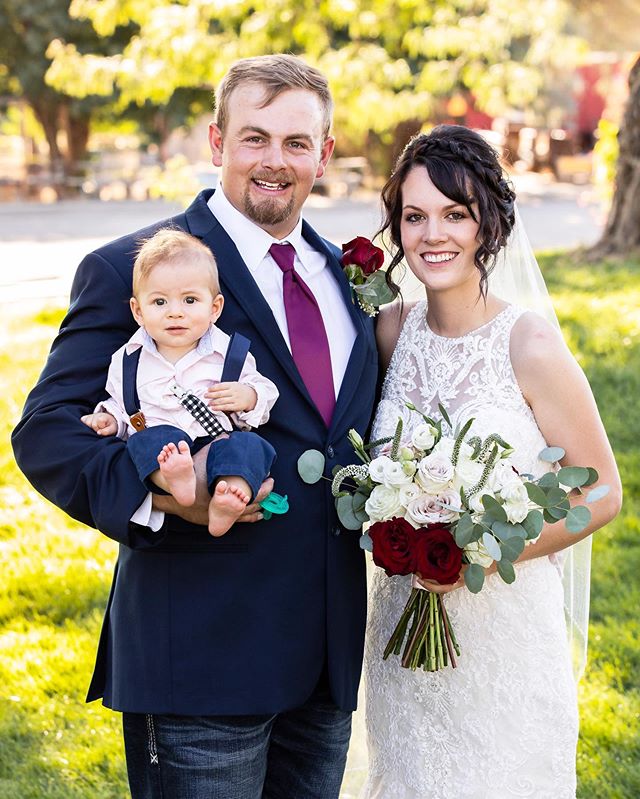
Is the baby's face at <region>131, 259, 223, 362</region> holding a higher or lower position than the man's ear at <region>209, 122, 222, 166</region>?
lower

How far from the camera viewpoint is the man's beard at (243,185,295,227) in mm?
3135

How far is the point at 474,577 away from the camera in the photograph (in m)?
2.76

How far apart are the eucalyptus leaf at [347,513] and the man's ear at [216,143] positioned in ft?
3.78

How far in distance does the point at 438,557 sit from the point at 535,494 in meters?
0.30

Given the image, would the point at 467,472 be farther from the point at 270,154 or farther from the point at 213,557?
the point at 270,154

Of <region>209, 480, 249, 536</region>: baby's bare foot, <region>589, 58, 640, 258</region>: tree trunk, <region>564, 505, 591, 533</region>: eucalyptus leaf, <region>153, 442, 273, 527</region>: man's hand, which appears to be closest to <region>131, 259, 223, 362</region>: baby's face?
<region>153, 442, 273, 527</region>: man's hand

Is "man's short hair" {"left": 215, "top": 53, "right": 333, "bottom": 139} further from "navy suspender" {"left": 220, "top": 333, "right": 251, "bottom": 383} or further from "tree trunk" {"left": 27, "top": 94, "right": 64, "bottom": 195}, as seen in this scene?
"tree trunk" {"left": 27, "top": 94, "right": 64, "bottom": 195}

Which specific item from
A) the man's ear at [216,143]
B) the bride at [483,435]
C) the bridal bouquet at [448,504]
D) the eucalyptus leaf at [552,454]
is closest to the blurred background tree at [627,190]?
the bride at [483,435]

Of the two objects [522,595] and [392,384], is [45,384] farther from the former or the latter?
[522,595]

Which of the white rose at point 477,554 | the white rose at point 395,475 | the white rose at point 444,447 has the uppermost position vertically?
the white rose at point 444,447

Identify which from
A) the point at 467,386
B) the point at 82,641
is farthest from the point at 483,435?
the point at 82,641

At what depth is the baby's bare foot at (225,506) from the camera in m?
2.54

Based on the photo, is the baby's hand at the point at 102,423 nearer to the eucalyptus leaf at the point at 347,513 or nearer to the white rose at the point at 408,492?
the eucalyptus leaf at the point at 347,513

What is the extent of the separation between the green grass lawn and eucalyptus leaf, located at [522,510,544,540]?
1.70 metres
